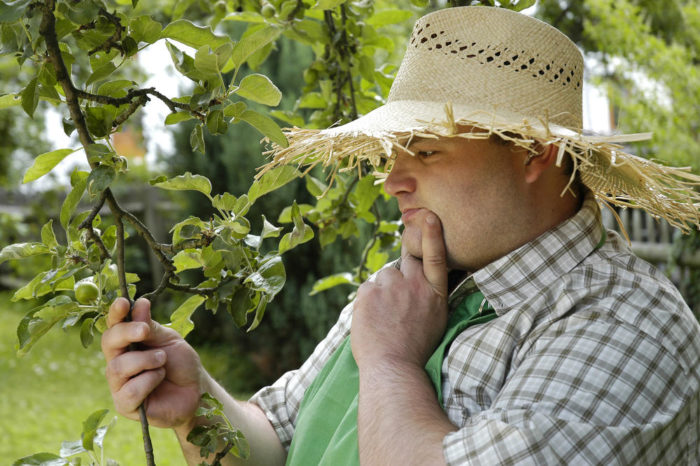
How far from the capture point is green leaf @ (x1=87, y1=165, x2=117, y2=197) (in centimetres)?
103

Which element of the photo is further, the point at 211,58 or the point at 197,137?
the point at 197,137

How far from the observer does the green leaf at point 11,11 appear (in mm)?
936

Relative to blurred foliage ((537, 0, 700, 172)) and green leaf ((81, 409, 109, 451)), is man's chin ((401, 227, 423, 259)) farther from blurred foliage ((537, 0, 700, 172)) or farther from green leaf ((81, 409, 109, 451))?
blurred foliage ((537, 0, 700, 172))

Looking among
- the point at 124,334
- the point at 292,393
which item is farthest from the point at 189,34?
the point at 292,393

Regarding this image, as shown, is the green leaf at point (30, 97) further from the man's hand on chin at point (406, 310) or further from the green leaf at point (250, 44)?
the man's hand on chin at point (406, 310)

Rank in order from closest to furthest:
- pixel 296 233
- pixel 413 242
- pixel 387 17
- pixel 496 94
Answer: pixel 296 233, pixel 496 94, pixel 413 242, pixel 387 17

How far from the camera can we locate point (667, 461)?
1177 millimetres

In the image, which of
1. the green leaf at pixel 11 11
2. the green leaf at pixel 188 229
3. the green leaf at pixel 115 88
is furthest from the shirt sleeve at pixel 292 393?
the green leaf at pixel 11 11

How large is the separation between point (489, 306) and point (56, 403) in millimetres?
4863

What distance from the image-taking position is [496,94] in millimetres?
1398

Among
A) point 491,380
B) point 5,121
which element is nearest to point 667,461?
point 491,380

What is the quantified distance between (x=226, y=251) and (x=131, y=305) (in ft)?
0.59

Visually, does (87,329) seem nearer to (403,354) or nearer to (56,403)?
(403,354)

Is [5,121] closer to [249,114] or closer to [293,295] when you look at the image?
[293,295]
